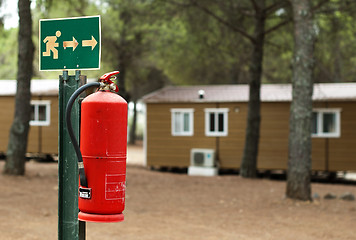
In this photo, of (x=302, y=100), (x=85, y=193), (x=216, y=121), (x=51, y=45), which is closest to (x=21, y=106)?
(x=302, y=100)

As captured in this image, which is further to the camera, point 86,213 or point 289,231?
point 289,231

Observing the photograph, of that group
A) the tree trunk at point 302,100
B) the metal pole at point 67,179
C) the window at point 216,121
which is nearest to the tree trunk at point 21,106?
the tree trunk at point 302,100

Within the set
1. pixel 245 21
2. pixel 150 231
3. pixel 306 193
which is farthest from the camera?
pixel 245 21

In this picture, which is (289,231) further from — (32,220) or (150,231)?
(32,220)

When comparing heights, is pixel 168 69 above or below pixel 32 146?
above

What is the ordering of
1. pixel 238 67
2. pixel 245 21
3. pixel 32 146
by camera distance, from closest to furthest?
1. pixel 245 21
2. pixel 32 146
3. pixel 238 67

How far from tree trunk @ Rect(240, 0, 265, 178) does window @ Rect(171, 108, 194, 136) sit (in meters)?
3.17

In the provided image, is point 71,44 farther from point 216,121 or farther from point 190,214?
point 216,121

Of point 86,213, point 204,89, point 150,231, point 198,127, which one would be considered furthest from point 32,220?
point 204,89

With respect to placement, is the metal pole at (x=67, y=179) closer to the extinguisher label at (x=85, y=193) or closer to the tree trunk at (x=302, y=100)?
the extinguisher label at (x=85, y=193)

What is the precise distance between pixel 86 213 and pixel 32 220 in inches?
200

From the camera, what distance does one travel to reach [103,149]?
12.2ft

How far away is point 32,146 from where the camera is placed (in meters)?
21.8

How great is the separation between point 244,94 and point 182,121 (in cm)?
265
